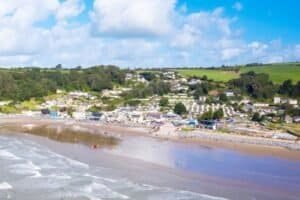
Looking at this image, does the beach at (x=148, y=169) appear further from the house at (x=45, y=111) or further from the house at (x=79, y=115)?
the house at (x=45, y=111)

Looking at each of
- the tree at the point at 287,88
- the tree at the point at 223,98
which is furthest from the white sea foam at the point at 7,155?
the tree at the point at 287,88

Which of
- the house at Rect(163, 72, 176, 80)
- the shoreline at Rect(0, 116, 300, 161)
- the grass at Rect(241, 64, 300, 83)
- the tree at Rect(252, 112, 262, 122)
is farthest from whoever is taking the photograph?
the house at Rect(163, 72, 176, 80)

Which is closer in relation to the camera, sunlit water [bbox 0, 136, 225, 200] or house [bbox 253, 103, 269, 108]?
sunlit water [bbox 0, 136, 225, 200]

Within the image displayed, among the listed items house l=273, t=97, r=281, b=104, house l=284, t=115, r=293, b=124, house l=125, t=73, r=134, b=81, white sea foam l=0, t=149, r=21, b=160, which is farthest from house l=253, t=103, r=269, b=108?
white sea foam l=0, t=149, r=21, b=160

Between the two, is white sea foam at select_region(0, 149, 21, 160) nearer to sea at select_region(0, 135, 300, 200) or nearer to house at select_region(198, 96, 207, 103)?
sea at select_region(0, 135, 300, 200)

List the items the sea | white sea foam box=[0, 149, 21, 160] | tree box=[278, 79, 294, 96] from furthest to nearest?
tree box=[278, 79, 294, 96] < white sea foam box=[0, 149, 21, 160] < the sea

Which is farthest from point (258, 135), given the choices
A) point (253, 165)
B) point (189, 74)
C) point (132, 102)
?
point (189, 74)

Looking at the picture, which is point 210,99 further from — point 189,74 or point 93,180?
point 93,180
